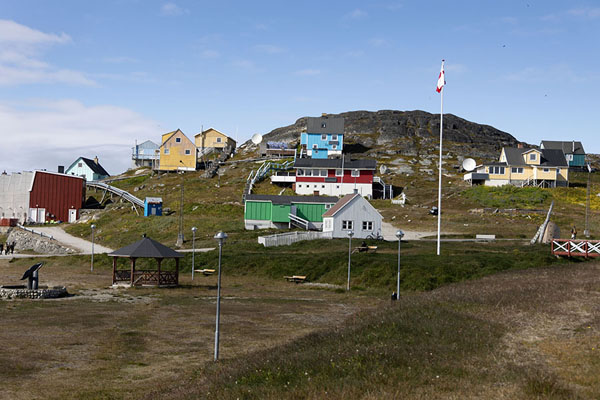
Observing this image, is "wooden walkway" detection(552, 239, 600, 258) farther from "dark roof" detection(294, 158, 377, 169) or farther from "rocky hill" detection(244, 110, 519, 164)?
"rocky hill" detection(244, 110, 519, 164)

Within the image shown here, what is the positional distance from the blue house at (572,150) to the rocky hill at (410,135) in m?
13.8

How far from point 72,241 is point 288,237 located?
31283mm

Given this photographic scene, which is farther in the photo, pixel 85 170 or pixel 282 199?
pixel 85 170

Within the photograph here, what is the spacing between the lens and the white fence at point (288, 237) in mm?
60031

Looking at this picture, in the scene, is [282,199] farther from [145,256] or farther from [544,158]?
[544,158]

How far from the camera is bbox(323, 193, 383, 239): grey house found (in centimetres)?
6412

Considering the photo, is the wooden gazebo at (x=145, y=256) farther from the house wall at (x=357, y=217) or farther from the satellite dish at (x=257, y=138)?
the satellite dish at (x=257, y=138)

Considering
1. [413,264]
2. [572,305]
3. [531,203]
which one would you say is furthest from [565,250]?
[531,203]

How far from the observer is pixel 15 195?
328 feet

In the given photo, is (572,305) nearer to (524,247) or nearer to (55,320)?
(55,320)

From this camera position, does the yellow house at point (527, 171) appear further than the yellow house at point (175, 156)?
No

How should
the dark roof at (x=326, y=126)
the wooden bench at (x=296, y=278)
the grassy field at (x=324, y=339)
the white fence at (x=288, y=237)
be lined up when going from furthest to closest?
the dark roof at (x=326, y=126)
the white fence at (x=288, y=237)
the wooden bench at (x=296, y=278)
the grassy field at (x=324, y=339)

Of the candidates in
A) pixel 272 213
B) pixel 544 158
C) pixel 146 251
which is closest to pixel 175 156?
pixel 272 213

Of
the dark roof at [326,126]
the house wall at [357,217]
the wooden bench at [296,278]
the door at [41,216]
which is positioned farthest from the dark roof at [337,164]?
the wooden bench at [296,278]
